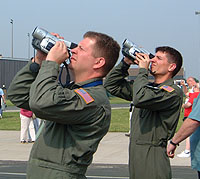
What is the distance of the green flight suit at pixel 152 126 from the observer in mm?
4188

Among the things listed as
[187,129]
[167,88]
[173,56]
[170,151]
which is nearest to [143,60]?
[167,88]

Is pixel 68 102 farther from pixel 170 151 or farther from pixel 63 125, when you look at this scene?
pixel 170 151

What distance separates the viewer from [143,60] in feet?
14.2

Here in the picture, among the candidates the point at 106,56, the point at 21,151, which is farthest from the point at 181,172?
the point at 106,56

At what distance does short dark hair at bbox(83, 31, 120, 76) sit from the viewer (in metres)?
3.02

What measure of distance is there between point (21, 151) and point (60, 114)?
28.1 feet

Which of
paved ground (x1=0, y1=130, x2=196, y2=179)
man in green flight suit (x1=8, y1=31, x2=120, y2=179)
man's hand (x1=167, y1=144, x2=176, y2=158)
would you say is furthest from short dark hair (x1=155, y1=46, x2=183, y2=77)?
paved ground (x1=0, y1=130, x2=196, y2=179)

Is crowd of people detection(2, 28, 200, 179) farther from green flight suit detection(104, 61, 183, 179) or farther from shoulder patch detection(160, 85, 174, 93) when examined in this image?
shoulder patch detection(160, 85, 174, 93)

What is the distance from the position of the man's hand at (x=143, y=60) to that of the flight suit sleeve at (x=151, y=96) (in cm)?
6

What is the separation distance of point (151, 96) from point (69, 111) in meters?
1.60

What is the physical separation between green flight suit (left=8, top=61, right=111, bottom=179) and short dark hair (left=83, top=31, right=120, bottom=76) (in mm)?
271

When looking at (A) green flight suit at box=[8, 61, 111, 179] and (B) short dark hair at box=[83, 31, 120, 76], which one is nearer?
(A) green flight suit at box=[8, 61, 111, 179]

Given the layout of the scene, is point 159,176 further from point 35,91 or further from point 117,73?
point 35,91

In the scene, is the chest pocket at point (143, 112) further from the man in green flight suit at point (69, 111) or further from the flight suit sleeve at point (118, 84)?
the man in green flight suit at point (69, 111)
